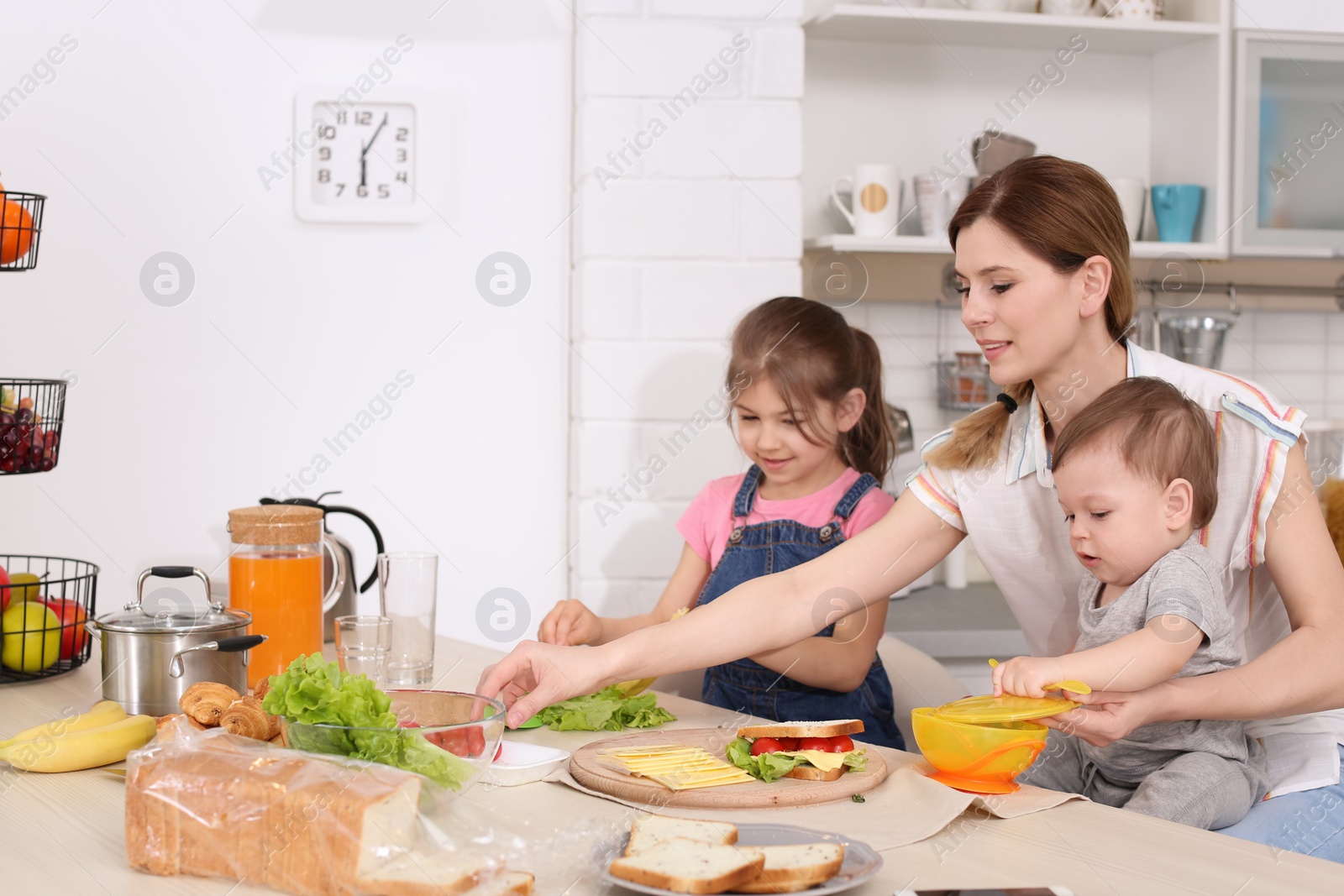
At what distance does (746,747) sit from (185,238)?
5.19 feet

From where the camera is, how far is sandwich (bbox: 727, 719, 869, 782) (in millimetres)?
1030

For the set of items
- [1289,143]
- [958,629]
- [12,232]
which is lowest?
[958,629]

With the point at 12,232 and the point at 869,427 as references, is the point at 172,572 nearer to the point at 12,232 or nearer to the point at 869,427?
the point at 12,232

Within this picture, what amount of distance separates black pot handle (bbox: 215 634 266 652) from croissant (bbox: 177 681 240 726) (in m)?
0.08

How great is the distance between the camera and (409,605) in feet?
4.82

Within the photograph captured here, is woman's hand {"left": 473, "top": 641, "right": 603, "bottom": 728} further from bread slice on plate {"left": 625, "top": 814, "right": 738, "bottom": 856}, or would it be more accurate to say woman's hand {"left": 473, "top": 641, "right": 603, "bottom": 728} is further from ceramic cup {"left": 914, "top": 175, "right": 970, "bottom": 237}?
ceramic cup {"left": 914, "top": 175, "right": 970, "bottom": 237}

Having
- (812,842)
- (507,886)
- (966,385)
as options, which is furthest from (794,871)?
(966,385)

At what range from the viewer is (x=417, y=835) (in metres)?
0.79

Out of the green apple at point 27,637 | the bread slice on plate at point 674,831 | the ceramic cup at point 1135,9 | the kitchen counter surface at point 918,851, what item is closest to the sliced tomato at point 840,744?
the kitchen counter surface at point 918,851

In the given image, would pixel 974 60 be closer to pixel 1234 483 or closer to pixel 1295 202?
pixel 1295 202

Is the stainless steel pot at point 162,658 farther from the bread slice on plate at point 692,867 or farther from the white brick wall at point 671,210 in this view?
the white brick wall at point 671,210

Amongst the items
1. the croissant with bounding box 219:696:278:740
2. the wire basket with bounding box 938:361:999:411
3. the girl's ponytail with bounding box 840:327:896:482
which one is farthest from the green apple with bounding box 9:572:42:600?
the wire basket with bounding box 938:361:999:411

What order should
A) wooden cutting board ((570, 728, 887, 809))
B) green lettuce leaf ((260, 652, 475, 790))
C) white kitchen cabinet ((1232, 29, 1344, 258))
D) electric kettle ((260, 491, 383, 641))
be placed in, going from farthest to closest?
1. white kitchen cabinet ((1232, 29, 1344, 258))
2. electric kettle ((260, 491, 383, 641))
3. wooden cutting board ((570, 728, 887, 809))
4. green lettuce leaf ((260, 652, 475, 790))

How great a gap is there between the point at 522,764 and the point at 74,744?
401mm
